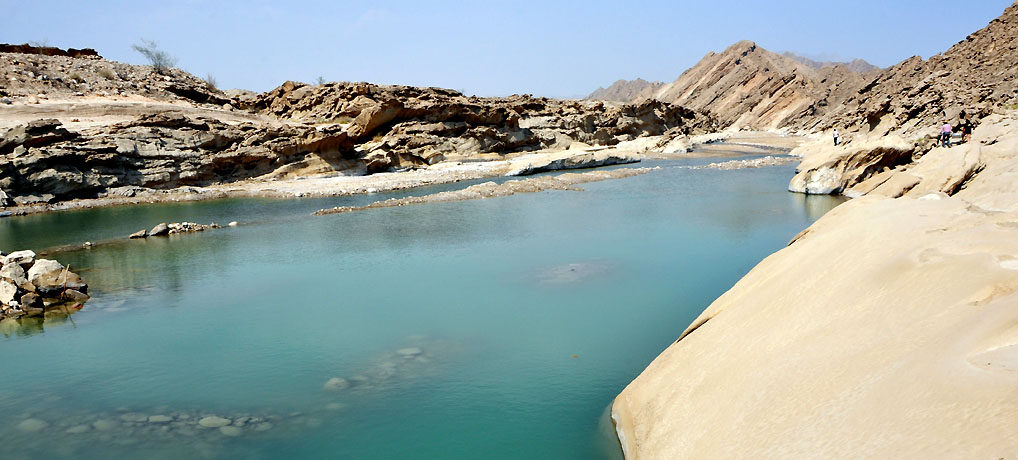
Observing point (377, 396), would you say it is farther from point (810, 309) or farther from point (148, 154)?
point (148, 154)

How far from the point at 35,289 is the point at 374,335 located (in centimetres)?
869

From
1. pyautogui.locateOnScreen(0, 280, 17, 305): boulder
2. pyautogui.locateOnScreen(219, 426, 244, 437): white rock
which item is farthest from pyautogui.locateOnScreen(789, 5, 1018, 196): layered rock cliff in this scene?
pyautogui.locateOnScreen(0, 280, 17, 305): boulder

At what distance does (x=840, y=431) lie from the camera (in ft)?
11.5

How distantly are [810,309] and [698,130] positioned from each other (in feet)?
230

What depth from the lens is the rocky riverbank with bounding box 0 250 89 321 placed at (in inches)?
499

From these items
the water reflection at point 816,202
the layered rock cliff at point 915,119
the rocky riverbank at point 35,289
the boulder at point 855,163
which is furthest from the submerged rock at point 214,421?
the boulder at point 855,163

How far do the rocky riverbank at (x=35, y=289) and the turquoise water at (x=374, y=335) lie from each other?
2.05 ft

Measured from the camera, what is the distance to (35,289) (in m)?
13.2

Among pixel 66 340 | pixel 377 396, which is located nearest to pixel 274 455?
pixel 377 396

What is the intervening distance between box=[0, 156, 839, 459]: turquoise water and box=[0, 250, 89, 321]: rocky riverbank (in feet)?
2.05

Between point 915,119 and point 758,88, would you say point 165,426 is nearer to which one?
point 915,119

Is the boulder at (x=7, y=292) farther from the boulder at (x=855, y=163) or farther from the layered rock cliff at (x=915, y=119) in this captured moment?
the boulder at (x=855, y=163)

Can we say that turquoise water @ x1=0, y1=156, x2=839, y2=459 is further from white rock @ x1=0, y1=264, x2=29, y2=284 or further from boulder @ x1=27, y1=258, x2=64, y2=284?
white rock @ x1=0, y1=264, x2=29, y2=284

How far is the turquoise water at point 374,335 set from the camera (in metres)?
6.74
